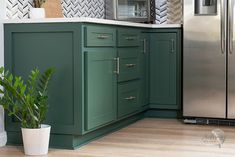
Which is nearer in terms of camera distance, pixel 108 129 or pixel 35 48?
pixel 35 48

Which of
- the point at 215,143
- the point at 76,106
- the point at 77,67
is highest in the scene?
the point at 77,67

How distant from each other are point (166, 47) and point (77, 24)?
1.72 metres

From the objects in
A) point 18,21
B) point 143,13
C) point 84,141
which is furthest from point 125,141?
point 143,13

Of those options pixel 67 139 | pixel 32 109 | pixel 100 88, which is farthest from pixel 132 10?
pixel 32 109

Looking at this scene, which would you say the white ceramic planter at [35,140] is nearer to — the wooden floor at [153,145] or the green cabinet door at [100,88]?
the wooden floor at [153,145]

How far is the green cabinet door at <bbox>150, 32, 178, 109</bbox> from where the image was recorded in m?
5.00

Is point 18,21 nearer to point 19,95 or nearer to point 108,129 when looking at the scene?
point 19,95

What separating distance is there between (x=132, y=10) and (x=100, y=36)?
1.76 m

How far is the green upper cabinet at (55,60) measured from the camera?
3.52 metres

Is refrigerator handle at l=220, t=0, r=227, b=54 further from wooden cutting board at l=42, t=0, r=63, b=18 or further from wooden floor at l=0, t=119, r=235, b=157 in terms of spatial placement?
wooden cutting board at l=42, t=0, r=63, b=18

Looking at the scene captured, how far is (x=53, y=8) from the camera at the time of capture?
423cm

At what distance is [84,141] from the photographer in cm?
373

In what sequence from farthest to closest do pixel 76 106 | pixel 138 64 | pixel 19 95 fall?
pixel 138 64, pixel 76 106, pixel 19 95

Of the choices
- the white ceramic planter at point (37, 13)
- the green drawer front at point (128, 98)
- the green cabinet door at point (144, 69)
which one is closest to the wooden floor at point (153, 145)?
the green drawer front at point (128, 98)
